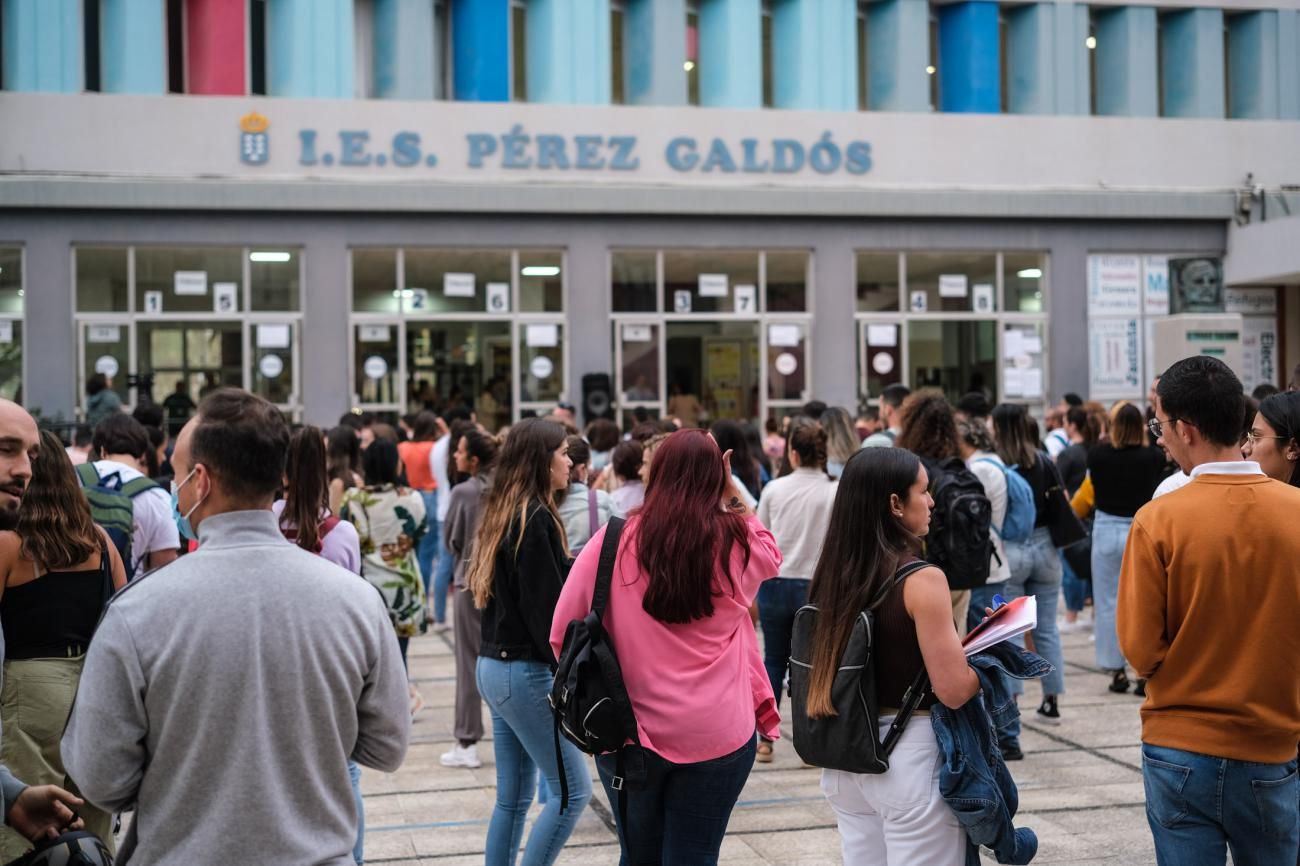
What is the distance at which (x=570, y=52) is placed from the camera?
2016 cm

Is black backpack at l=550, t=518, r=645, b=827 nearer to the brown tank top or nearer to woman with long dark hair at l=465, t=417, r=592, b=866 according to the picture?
the brown tank top

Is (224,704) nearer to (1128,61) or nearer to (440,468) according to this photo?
(440,468)

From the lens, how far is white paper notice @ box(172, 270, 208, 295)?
19156 millimetres

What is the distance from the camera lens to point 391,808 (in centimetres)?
710

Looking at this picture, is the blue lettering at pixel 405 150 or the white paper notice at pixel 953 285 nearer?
the blue lettering at pixel 405 150

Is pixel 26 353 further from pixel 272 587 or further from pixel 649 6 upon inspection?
pixel 272 587

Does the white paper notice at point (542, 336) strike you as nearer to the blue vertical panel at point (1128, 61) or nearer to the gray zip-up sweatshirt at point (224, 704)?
the blue vertical panel at point (1128, 61)

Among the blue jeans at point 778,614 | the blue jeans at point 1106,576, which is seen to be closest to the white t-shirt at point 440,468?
the blue jeans at point 778,614

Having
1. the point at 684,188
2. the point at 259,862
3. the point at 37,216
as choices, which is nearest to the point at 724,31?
the point at 684,188

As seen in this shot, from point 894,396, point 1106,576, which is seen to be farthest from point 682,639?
point 894,396

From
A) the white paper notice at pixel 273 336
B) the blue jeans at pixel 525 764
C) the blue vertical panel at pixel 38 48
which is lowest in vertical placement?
the blue jeans at pixel 525 764

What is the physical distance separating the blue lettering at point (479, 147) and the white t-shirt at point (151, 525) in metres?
13.7

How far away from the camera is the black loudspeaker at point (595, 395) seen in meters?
19.8

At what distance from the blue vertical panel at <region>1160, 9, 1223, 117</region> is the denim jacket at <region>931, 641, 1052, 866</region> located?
820 inches
